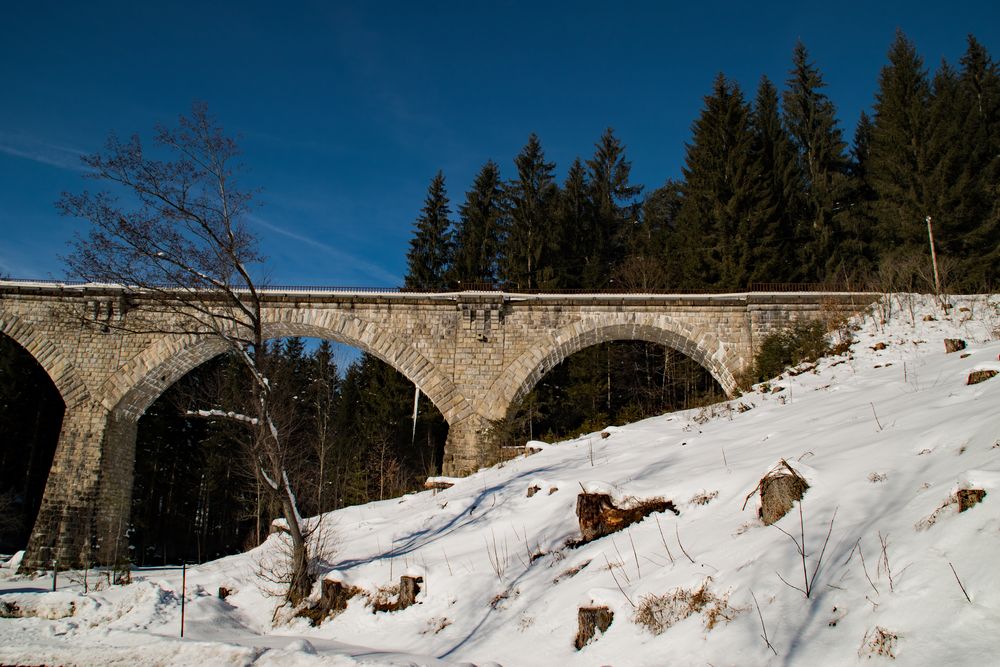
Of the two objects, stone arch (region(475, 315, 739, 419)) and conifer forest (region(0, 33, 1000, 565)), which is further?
conifer forest (region(0, 33, 1000, 565))

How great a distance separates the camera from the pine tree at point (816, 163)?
78.2 ft

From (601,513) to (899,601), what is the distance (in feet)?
8.86

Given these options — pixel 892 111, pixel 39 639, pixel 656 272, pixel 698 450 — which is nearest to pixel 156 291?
pixel 39 639

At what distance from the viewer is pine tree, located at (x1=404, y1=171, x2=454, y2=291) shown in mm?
29391

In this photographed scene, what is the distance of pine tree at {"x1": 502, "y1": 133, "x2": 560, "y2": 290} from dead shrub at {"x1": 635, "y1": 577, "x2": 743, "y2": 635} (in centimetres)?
2142

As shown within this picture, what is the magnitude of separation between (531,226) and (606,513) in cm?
2346

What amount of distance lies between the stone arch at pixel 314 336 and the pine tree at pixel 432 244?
12.1 meters

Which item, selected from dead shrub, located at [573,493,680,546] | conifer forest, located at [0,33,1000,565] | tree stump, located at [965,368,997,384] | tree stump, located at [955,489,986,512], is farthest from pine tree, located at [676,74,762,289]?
tree stump, located at [955,489,986,512]

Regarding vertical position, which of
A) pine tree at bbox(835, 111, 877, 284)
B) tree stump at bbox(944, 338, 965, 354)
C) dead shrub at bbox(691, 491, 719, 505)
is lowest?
dead shrub at bbox(691, 491, 719, 505)

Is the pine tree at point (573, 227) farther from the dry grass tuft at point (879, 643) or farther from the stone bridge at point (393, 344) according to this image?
the dry grass tuft at point (879, 643)

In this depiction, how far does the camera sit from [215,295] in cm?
879

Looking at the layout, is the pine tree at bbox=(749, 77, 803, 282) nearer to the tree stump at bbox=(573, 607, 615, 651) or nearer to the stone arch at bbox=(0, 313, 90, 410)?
the tree stump at bbox=(573, 607, 615, 651)

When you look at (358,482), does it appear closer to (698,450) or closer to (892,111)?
(698,450)

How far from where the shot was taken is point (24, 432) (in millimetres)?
23781
